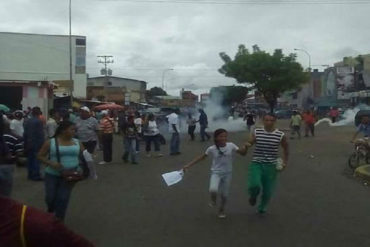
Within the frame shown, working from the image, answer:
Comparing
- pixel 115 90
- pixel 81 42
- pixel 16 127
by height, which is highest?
pixel 81 42

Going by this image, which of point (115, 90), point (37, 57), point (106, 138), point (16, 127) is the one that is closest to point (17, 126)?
point (16, 127)

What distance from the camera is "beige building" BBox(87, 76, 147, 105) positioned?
3086 inches

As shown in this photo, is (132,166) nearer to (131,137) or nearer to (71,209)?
(131,137)

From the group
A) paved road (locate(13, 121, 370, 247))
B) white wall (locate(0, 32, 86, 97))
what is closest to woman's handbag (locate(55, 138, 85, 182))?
paved road (locate(13, 121, 370, 247))

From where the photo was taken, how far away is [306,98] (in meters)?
99.6

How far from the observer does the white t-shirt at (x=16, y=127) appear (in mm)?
16906

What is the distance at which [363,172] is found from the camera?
556 inches

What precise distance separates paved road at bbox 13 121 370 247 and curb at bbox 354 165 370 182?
0.88 feet

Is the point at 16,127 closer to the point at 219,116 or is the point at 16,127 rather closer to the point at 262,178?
the point at 262,178

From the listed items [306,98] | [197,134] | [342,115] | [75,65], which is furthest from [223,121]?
[306,98]

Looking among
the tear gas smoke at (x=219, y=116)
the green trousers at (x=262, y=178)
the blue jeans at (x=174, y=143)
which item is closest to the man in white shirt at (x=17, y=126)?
the blue jeans at (x=174, y=143)

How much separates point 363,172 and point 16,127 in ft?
30.4

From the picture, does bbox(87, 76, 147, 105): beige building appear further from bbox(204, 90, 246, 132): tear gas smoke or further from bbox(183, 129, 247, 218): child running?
bbox(183, 129, 247, 218): child running

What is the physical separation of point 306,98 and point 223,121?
1949 inches
